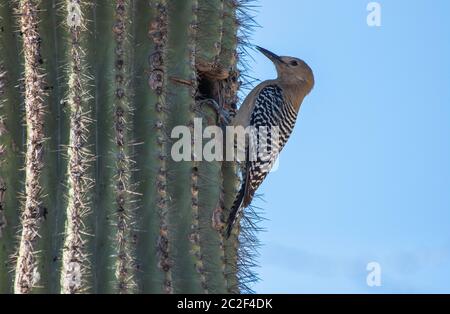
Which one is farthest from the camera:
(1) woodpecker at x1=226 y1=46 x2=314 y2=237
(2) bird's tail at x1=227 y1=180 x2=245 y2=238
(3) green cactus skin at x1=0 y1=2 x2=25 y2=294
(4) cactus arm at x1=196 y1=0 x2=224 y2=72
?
(1) woodpecker at x1=226 y1=46 x2=314 y2=237

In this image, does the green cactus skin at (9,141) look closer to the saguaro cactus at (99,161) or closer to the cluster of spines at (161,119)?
the saguaro cactus at (99,161)

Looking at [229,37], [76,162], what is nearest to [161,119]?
[76,162]

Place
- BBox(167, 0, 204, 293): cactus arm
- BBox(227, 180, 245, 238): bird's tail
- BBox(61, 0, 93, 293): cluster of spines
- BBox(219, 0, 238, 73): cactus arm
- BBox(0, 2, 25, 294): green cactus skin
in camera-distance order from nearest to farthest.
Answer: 1. BBox(61, 0, 93, 293): cluster of spines
2. BBox(0, 2, 25, 294): green cactus skin
3. BBox(167, 0, 204, 293): cactus arm
4. BBox(227, 180, 245, 238): bird's tail
5. BBox(219, 0, 238, 73): cactus arm

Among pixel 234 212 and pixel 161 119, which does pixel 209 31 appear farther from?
pixel 234 212

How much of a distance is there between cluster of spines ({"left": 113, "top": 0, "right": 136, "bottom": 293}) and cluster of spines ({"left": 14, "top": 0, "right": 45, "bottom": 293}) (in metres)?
0.36

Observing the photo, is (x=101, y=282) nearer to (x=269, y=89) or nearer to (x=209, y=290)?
(x=209, y=290)

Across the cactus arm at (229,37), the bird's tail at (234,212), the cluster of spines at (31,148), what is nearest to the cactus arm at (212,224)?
the bird's tail at (234,212)

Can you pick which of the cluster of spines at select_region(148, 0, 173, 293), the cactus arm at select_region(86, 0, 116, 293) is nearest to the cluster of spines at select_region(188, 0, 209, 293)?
the cluster of spines at select_region(148, 0, 173, 293)

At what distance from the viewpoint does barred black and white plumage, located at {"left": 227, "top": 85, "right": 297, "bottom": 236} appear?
6.66 m

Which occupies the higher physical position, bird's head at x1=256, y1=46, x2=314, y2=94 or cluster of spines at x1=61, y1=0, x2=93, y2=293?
bird's head at x1=256, y1=46, x2=314, y2=94

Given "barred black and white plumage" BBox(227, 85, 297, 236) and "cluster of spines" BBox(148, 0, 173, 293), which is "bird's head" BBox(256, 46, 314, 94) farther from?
"cluster of spines" BBox(148, 0, 173, 293)

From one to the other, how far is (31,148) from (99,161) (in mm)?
326

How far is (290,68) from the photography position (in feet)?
26.4
